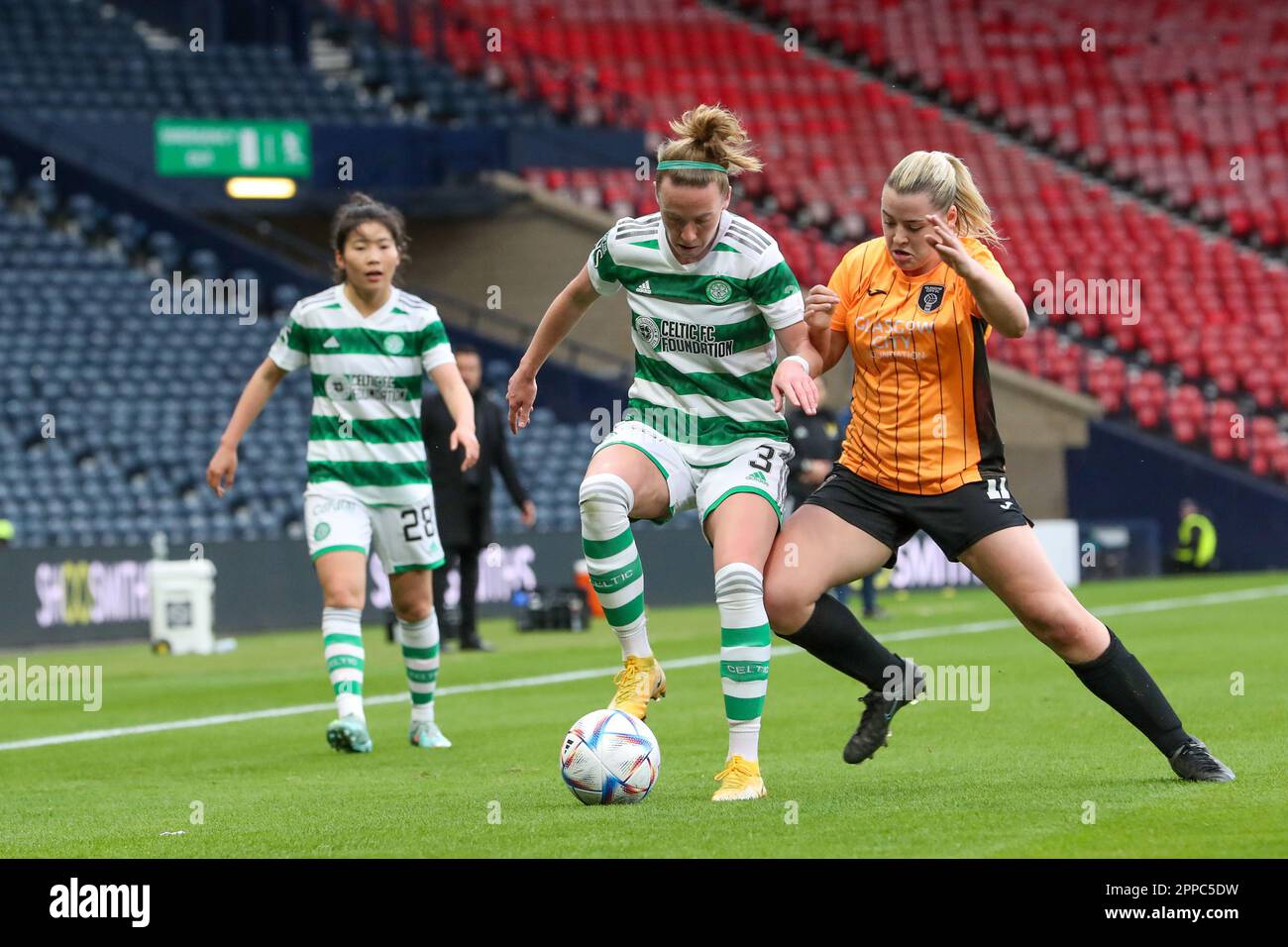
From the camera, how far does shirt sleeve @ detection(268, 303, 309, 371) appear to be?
28.5 ft

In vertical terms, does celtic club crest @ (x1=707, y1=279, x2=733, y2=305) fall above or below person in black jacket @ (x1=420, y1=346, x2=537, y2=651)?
above

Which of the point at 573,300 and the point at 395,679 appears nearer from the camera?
the point at 573,300

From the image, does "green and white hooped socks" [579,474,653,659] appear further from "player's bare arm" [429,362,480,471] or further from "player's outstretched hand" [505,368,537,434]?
"player's bare arm" [429,362,480,471]

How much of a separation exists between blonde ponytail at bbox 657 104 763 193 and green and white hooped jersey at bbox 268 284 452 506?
2470 millimetres

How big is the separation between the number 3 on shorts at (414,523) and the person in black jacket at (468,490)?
6104mm

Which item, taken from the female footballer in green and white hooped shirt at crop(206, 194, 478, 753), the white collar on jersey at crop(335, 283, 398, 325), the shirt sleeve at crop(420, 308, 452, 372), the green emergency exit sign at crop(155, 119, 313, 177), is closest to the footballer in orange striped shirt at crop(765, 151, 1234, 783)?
the female footballer in green and white hooped shirt at crop(206, 194, 478, 753)

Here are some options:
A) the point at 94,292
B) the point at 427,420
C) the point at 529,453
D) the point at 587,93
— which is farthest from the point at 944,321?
the point at 587,93

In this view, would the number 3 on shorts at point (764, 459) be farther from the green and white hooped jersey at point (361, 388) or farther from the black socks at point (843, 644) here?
the green and white hooped jersey at point (361, 388)

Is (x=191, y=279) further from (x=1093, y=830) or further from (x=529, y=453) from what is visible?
(x=1093, y=830)

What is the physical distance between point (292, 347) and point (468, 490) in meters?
6.73

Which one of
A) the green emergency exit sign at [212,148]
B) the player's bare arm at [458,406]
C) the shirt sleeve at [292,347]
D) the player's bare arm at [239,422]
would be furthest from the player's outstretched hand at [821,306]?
the green emergency exit sign at [212,148]

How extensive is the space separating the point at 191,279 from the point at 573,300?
17.9m

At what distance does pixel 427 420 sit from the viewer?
15164 millimetres

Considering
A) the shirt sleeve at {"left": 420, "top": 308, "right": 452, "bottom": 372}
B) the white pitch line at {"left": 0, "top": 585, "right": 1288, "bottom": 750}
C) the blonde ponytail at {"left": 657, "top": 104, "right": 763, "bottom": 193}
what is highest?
the blonde ponytail at {"left": 657, "top": 104, "right": 763, "bottom": 193}
